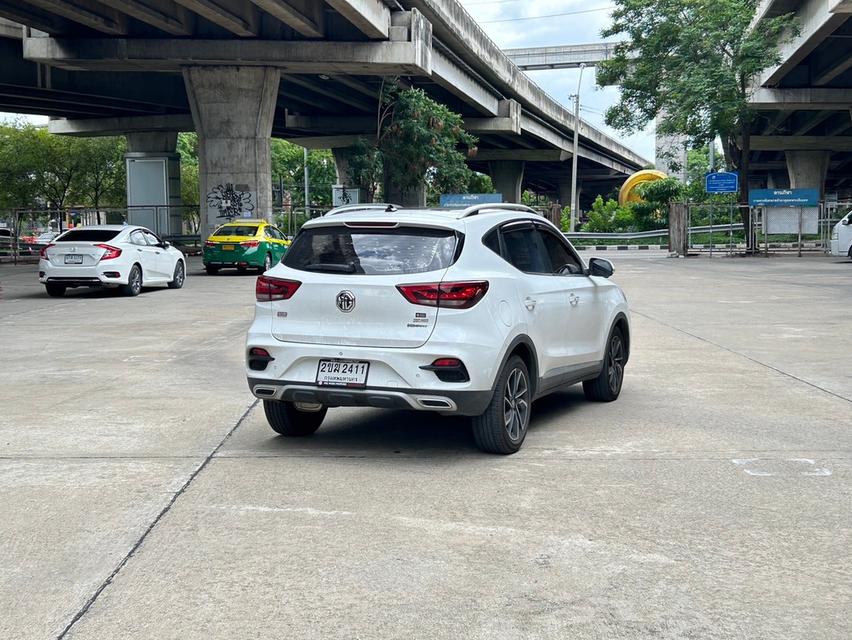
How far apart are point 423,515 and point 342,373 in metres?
1.42

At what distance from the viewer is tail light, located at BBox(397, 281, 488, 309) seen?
641cm

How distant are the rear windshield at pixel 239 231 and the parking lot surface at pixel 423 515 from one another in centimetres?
1884

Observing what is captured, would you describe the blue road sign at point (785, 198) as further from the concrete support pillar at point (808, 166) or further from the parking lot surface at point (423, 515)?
the parking lot surface at point (423, 515)

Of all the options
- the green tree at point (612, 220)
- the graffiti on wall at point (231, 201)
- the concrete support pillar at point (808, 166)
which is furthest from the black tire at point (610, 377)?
the concrete support pillar at point (808, 166)

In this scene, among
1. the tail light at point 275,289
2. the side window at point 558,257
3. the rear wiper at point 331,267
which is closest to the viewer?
the rear wiper at point 331,267

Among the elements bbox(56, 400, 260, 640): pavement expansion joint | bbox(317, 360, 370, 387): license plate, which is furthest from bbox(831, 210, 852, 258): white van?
bbox(317, 360, 370, 387): license plate

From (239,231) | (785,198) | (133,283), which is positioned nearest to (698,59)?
(785,198)

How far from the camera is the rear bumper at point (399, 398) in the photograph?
20.9ft

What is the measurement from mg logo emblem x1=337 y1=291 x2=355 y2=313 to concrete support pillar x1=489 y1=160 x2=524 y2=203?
71032mm

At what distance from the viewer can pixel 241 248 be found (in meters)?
28.9

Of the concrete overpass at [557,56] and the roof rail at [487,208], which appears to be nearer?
the roof rail at [487,208]

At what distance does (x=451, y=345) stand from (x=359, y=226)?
105 centimetres

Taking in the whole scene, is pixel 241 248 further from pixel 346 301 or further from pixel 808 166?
pixel 808 166

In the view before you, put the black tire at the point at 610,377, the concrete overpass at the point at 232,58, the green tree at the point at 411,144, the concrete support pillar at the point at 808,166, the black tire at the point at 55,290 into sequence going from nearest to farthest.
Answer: the black tire at the point at 610,377
the black tire at the point at 55,290
the concrete overpass at the point at 232,58
the green tree at the point at 411,144
the concrete support pillar at the point at 808,166
